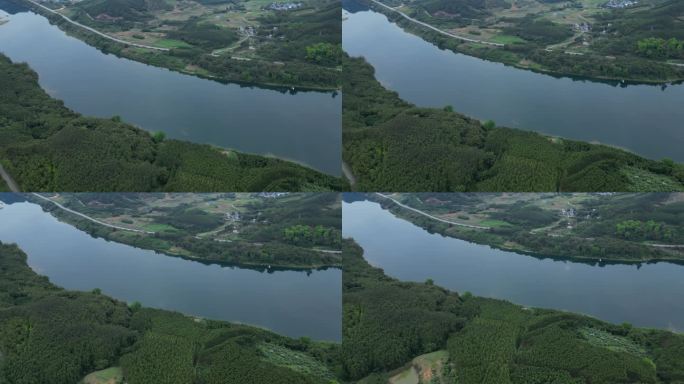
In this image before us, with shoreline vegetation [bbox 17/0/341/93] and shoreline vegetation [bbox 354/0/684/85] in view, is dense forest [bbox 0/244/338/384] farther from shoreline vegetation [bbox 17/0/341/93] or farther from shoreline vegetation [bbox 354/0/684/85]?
shoreline vegetation [bbox 354/0/684/85]

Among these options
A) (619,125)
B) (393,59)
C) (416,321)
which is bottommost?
(416,321)

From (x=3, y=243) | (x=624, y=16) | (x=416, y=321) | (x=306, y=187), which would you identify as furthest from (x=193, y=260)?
(x=624, y=16)

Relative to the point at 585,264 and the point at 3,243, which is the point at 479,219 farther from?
the point at 3,243

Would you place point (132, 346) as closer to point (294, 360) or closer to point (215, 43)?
point (294, 360)

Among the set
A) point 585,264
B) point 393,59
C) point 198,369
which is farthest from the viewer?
point 393,59

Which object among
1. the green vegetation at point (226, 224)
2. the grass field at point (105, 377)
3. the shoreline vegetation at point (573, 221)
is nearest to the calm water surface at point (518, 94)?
the shoreline vegetation at point (573, 221)

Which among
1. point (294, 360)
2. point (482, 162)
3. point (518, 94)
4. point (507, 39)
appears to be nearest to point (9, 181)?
point (294, 360)
